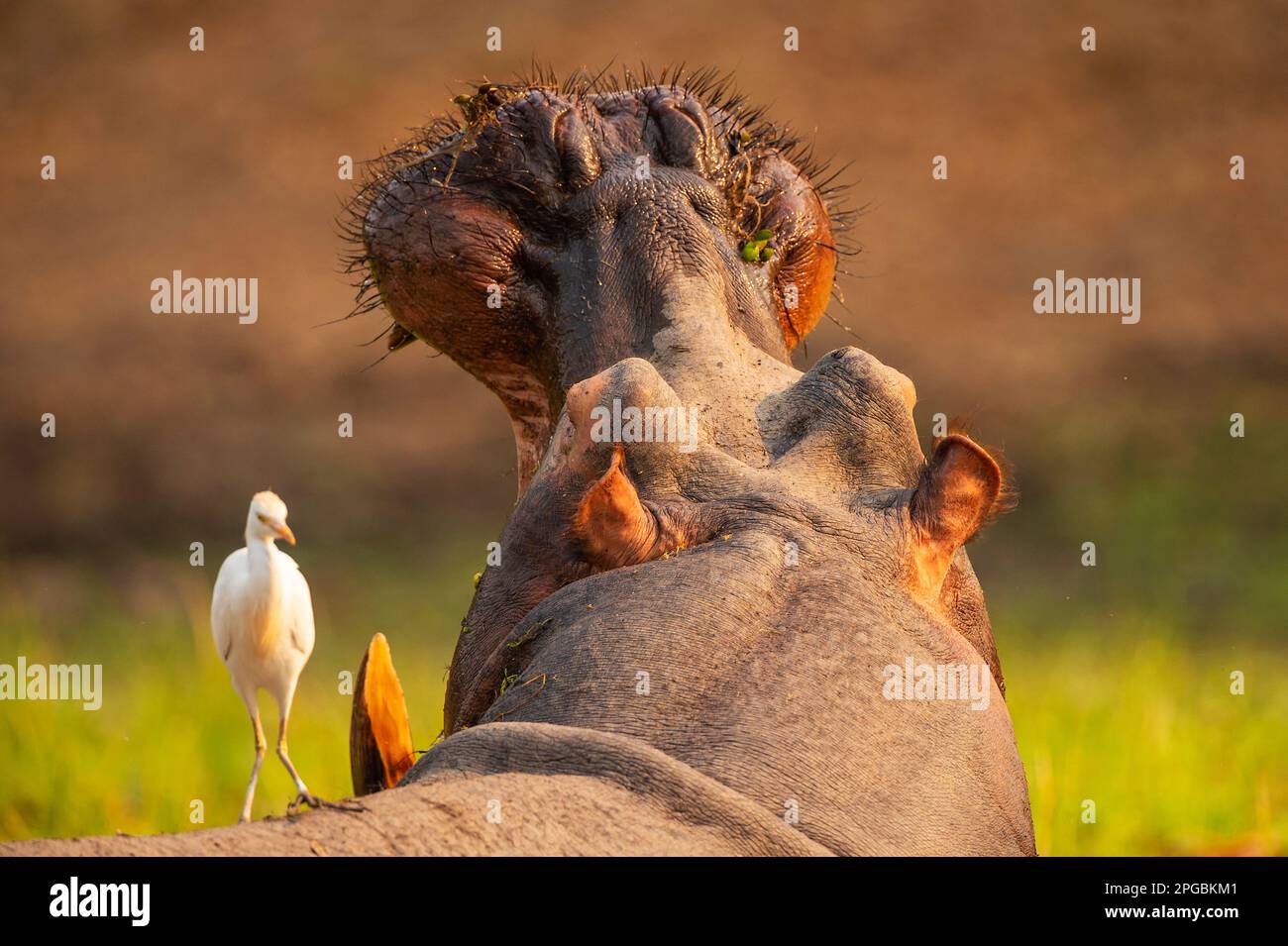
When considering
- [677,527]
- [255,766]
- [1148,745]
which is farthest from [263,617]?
[1148,745]

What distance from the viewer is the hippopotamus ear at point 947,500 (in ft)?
10.2

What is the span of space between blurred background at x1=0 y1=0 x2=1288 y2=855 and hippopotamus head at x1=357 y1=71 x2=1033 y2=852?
7.29 ft

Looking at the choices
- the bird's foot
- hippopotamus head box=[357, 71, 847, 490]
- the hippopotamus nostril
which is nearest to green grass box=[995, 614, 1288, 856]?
hippopotamus head box=[357, 71, 847, 490]

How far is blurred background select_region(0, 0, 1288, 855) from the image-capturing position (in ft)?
21.9

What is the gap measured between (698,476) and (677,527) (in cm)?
13

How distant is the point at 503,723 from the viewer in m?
2.54

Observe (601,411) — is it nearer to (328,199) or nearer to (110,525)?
(110,525)

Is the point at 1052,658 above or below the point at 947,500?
below

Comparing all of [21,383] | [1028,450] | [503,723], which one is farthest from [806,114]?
[503,723]

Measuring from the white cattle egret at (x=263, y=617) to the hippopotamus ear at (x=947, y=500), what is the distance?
1.02m

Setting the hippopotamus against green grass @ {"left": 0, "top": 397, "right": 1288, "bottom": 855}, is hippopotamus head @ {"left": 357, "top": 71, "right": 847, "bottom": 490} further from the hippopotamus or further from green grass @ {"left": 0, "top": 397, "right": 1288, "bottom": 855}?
green grass @ {"left": 0, "top": 397, "right": 1288, "bottom": 855}

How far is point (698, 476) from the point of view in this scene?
10.5 feet

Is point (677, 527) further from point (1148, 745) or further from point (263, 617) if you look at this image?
point (1148, 745)

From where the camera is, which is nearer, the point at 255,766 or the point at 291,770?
the point at 291,770
